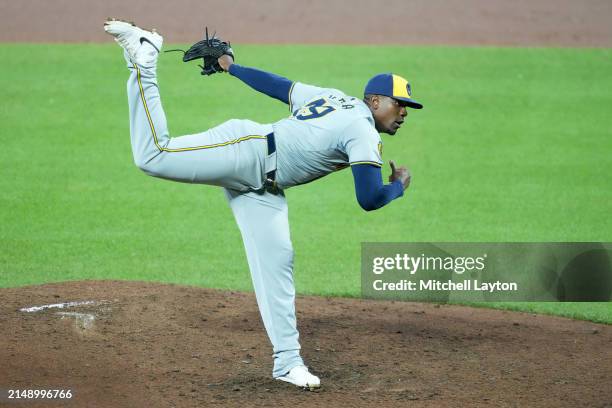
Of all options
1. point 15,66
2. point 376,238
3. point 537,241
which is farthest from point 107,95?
point 537,241

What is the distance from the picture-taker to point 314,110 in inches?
223

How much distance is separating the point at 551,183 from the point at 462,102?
326cm

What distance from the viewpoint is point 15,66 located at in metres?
14.9

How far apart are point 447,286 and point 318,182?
3365 mm

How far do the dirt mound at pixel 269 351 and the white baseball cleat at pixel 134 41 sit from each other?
1890 mm

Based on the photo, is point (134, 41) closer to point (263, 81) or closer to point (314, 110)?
point (263, 81)

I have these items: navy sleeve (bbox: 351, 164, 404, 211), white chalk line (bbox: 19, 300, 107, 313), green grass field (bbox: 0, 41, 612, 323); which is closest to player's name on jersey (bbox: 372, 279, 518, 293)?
green grass field (bbox: 0, 41, 612, 323)

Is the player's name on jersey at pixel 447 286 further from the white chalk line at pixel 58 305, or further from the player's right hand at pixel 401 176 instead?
the player's right hand at pixel 401 176

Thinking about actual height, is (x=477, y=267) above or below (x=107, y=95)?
below

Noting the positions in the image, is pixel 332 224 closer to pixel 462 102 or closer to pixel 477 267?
pixel 477 267

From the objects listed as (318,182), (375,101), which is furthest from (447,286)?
(318,182)

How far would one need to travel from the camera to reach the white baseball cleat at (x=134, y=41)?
5.29 meters

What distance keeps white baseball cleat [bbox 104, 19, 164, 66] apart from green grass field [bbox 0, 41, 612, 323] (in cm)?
315

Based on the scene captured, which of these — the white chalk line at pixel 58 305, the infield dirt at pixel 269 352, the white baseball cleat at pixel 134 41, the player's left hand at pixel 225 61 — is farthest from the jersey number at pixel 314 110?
the white chalk line at pixel 58 305
